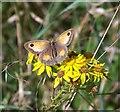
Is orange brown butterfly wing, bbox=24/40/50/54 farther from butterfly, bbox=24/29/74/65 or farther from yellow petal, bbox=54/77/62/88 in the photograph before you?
yellow petal, bbox=54/77/62/88

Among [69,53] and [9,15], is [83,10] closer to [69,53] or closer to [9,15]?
[9,15]

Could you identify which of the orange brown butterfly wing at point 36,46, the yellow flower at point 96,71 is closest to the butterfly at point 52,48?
the orange brown butterfly wing at point 36,46

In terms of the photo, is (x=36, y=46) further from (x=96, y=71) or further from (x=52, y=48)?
(x=96, y=71)

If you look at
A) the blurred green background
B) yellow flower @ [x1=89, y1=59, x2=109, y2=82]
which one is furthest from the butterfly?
the blurred green background

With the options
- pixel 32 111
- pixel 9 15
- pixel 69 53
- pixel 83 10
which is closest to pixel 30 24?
pixel 9 15

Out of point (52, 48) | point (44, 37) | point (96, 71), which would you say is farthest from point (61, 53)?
point (44, 37)

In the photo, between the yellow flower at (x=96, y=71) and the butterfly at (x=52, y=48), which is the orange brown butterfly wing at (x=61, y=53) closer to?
the butterfly at (x=52, y=48)
